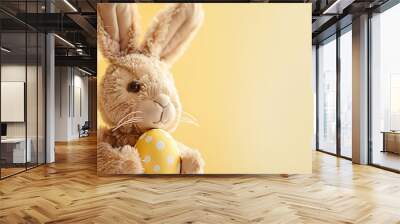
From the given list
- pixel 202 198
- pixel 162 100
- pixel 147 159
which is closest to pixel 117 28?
pixel 162 100

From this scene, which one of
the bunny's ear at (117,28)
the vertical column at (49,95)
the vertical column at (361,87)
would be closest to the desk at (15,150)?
the vertical column at (49,95)

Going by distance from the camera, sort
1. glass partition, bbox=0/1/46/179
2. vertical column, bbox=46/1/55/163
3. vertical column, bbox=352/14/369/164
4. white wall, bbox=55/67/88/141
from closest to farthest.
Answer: glass partition, bbox=0/1/46/179 < vertical column, bbox=352/14/369/164 < vertical column, bbox=46/1/55/163 < white wall, bbox=55/67/88/141

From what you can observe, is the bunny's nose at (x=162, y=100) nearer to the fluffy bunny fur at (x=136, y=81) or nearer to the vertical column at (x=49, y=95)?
the fluffy bunny fur at (x=136, y=81)

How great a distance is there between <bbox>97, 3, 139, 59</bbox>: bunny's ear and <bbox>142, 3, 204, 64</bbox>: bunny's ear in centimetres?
25

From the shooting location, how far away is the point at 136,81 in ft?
18.9

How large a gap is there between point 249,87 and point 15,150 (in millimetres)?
4613

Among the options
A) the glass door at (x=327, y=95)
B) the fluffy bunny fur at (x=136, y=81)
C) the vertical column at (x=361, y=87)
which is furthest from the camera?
the glass door at (x=327, y=95)

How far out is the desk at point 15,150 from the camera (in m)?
6.51

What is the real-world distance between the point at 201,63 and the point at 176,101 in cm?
76

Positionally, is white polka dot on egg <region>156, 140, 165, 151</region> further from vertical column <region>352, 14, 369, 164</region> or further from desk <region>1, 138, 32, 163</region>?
vertical column <region>352, 14, 369, 164</region>

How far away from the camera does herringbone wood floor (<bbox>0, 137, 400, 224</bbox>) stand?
374cm

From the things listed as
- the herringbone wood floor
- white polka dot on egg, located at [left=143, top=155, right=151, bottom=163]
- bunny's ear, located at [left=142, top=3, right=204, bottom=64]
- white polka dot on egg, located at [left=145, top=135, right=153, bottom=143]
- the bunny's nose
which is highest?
bunny's ear, located at [left=142, top=3, right=204, bottom=64]

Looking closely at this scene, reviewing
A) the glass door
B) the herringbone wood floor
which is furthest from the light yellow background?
the glass door

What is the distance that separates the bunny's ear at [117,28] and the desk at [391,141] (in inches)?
209
